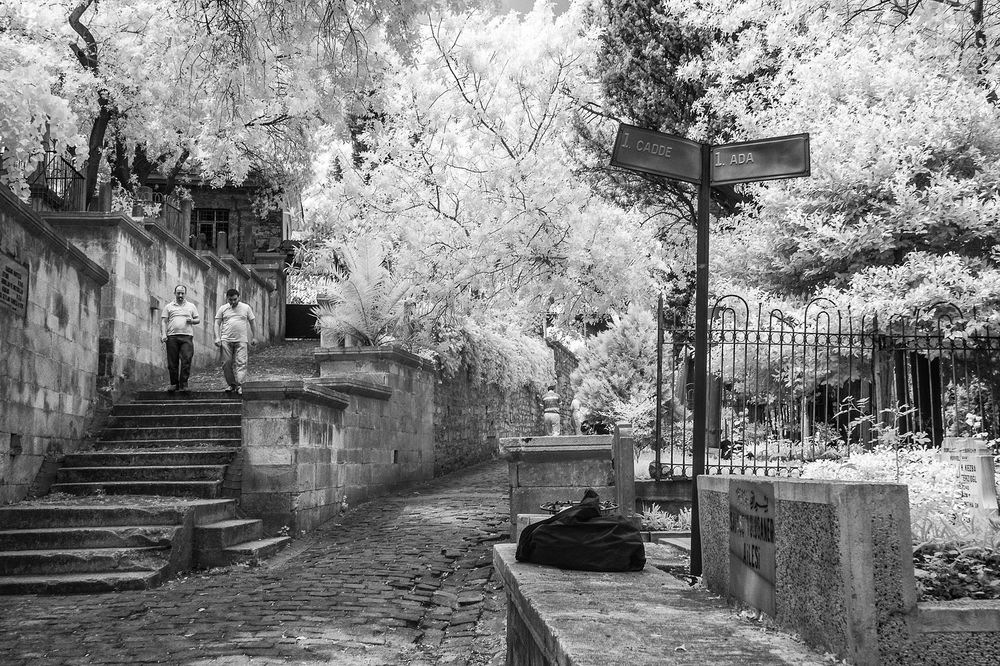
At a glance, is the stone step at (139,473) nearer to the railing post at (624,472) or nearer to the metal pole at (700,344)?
the railing post at (624,472)

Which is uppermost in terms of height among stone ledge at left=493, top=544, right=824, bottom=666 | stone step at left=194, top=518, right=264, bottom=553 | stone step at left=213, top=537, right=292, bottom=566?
stone ledge at left=493, top=544, right=824, bottom=666

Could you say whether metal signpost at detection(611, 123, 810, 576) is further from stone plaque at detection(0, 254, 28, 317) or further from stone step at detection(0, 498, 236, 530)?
stone plaque at detection(0, 254, 28, 317)

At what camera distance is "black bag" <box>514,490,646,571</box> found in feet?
16.4

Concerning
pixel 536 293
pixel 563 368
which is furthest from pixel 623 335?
pixel 563 368

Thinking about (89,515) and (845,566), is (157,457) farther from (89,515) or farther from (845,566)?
(845,566)

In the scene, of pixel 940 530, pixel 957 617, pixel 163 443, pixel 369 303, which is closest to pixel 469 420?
pixel 369 303

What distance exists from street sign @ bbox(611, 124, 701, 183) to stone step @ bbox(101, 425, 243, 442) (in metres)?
8.71

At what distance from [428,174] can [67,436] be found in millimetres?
6541

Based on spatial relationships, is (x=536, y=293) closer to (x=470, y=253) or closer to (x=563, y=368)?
(x=470, y=253)

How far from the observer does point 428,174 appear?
14.9 m

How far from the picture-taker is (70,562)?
8.82 meters

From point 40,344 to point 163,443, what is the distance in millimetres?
2153

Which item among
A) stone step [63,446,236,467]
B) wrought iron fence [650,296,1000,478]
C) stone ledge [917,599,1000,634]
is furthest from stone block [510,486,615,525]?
stone ledge [917,599,1000,634]

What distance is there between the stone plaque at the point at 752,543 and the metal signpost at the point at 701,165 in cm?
91
